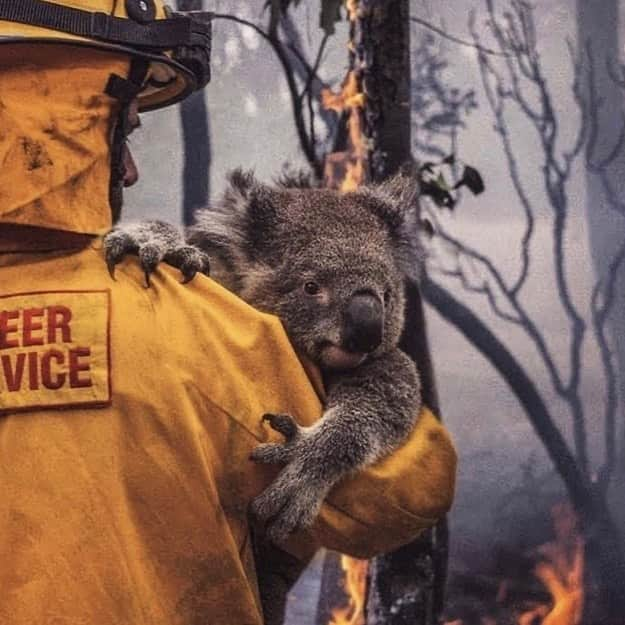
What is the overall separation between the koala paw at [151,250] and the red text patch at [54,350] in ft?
0.24

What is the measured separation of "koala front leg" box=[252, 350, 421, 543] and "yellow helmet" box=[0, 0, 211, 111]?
1.54ft

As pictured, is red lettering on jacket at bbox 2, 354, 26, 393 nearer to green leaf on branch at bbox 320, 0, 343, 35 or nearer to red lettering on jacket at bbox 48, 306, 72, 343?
red lettering on jacket at bbox 48, 306, 72, 343

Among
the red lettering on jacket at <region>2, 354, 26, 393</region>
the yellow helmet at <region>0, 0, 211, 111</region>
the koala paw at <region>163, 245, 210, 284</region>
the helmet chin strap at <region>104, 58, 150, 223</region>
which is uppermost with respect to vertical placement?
the yellow helmet at <region>0, 0, 211, 111</region>

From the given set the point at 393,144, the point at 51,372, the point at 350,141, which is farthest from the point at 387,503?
the point at 350,141

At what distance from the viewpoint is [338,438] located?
4.65ft

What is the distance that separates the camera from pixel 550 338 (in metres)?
3.38

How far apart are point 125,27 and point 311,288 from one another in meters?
0.45

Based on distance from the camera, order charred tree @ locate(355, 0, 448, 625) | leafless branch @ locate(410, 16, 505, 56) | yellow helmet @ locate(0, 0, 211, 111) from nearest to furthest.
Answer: yellow helmet @ locate(0, 0, 211, 111)
charred tree @ locate(355, 0, 448, 625)
leafless branch @ locate(410, 16, 505, 56)

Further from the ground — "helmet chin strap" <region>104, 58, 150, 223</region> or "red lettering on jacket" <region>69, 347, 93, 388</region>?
"helmet chin strap" <region>104, 58, 150, 223</region>

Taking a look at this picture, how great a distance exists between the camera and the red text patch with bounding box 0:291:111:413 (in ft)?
4.09

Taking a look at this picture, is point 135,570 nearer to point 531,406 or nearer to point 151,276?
point 151,276

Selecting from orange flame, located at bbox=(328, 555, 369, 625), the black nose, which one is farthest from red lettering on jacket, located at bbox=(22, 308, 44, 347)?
orange flame, located at bbox=(328, 555, 369, 625)

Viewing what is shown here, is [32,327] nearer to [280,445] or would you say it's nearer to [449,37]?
[280,445]

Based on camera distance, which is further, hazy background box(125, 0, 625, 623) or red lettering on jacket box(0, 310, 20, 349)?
hazy background box(125, 0, 625, 623)
